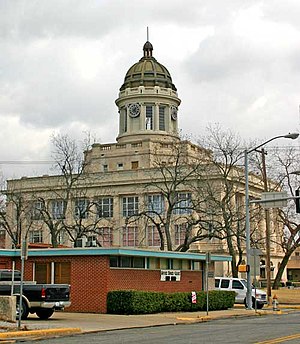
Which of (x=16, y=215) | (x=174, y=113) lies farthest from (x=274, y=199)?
→ (x=174, y=113)

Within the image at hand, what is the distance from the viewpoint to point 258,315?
107ft

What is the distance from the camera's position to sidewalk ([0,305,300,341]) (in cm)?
2073

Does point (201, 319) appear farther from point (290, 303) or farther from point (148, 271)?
point (290, 303)

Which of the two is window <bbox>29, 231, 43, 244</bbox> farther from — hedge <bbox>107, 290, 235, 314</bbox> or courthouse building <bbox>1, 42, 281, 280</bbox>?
hedge <bbox>107, 290, 235, 314</bbox>

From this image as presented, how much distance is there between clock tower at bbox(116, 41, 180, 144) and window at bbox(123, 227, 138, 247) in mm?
14216

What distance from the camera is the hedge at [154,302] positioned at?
1195 inches

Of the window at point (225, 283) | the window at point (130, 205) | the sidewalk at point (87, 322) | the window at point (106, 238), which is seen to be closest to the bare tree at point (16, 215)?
the window at point (106, 238)

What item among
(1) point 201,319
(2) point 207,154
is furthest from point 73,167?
(1) point 201,319

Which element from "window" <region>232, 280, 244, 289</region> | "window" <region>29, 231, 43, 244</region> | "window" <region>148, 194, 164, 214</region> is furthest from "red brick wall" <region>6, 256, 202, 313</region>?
"window" <region>29, 231, 43, 244</region>

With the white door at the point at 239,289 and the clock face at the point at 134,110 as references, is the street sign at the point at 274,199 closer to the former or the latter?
the white door at the point at 239,289

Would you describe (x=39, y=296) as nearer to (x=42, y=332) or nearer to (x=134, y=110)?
(x=42, y=332)

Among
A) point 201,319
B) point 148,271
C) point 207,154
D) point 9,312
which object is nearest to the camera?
point 9,312

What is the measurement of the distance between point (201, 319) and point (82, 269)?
6.43 meters

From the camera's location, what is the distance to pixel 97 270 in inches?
1230
